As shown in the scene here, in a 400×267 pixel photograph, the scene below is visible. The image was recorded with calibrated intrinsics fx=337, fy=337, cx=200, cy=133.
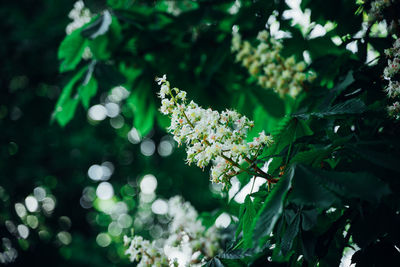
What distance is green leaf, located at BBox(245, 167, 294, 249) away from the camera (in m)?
0.82

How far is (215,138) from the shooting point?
122 centimetres

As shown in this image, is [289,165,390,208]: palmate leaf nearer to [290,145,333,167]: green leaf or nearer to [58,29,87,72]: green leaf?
[290,145,333,167]: green leaf

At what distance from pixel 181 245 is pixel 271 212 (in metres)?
1.04

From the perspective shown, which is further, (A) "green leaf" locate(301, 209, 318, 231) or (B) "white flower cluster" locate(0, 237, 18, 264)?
(B) "white flower cluster" locate(0, 237, 18, 264)

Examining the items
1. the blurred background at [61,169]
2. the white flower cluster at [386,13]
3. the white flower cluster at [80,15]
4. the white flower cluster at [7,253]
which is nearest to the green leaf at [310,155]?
the white flower cluster at [386,13]

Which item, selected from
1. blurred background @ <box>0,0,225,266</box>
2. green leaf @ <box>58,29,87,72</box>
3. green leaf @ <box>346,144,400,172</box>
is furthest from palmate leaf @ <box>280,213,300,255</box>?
blurred background @ <box>0,0,225,266</box>

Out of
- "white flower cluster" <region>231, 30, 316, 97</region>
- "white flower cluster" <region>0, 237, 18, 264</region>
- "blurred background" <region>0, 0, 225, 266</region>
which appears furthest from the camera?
"blurred background" <region>0, 0, 225, 266</region>

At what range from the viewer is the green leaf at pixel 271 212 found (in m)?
0.82

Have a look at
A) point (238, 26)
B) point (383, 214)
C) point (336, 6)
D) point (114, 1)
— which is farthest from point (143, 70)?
point (383, 214)

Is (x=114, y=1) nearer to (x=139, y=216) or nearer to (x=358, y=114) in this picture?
(x=358, y=114)

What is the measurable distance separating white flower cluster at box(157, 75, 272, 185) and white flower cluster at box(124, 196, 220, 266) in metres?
0.54

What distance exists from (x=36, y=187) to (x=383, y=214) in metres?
7.50

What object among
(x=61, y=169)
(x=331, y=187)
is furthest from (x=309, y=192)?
(x=61, y=169)

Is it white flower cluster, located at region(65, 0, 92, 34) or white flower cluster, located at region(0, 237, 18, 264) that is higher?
white flower cluster, located at region(65, 0, 92, 34)
